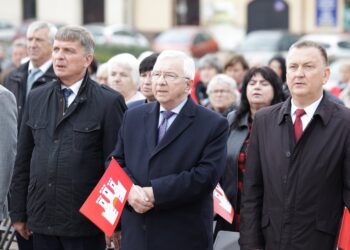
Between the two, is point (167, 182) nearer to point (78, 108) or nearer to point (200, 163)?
point (200, 163)

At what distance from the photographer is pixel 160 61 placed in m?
5.63

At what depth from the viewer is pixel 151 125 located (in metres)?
5.65

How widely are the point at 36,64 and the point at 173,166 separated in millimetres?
3006

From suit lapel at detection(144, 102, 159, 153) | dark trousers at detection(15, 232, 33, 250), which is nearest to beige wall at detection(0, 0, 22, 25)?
dark trousers at detection(15, 232, 33, 250)

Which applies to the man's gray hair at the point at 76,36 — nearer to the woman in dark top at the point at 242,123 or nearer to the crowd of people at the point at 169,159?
the crowd of people at the point at 169,159

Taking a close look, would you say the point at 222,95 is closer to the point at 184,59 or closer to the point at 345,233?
the point at 184,59

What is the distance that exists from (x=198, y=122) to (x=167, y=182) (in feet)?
1.50

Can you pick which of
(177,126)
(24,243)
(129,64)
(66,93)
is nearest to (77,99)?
(66,93)

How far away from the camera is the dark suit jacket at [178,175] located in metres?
5.45

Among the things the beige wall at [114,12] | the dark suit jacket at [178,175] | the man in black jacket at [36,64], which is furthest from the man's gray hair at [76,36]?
the beige wall at [114,12]

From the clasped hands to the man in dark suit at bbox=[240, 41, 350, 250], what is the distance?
567 millimetres

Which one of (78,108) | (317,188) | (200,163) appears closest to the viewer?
(317,188)

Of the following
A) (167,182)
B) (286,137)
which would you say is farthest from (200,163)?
(286,137)

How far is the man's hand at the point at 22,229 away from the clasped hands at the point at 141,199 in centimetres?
119
